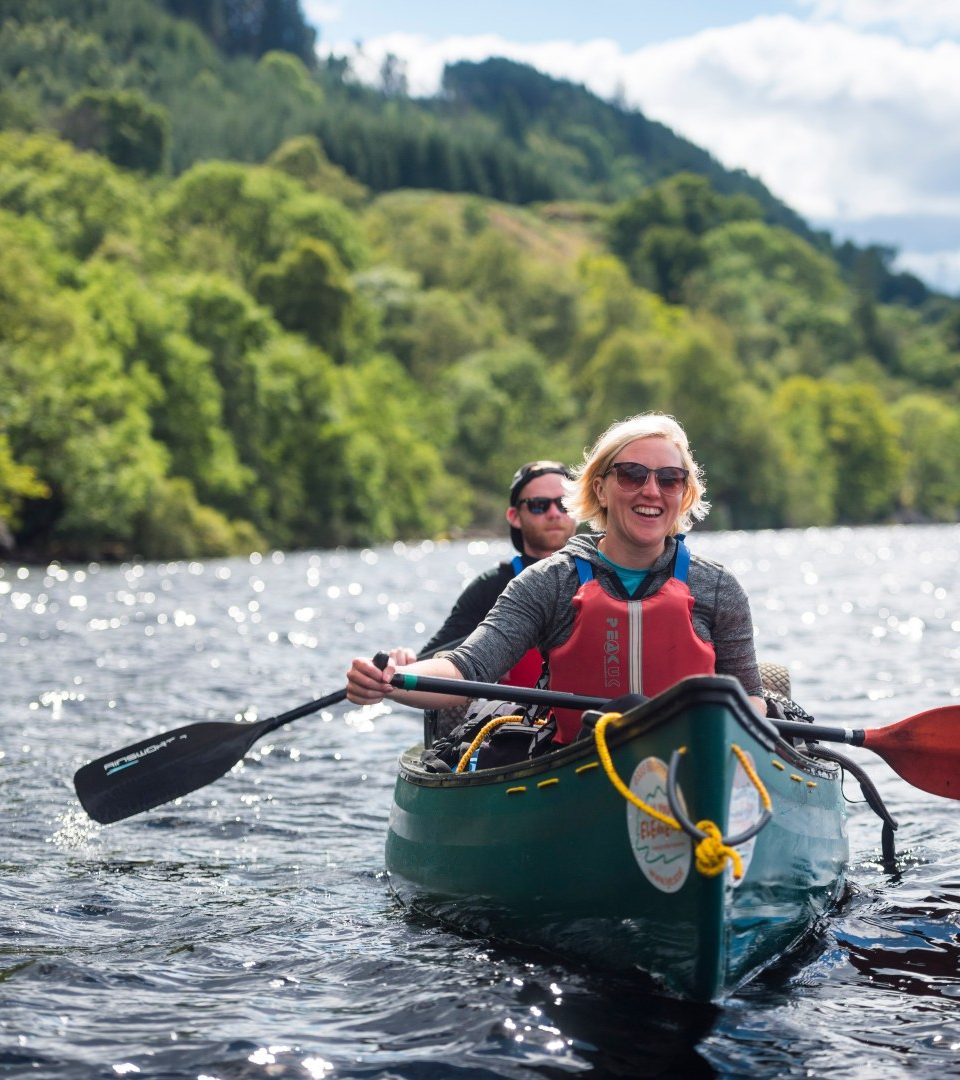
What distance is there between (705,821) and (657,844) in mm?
265

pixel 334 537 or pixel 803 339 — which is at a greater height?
pixel 803 339

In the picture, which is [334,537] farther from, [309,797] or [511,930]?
[511,930]

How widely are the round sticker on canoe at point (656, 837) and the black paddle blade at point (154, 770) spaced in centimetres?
320

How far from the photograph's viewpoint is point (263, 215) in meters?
79.1

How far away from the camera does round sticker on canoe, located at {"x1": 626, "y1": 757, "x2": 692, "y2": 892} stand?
5.34 metres

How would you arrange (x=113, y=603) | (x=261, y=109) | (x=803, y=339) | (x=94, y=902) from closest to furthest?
(x=94, y=902), (x=113, y=603), (x=803, y=339), (x=261, y=109)

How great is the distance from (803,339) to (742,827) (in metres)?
126

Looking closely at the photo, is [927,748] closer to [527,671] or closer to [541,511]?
[527,671]

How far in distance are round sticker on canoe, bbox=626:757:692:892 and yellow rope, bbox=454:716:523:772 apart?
5.57ft

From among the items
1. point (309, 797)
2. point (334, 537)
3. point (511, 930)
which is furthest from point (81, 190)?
point (511, 930)

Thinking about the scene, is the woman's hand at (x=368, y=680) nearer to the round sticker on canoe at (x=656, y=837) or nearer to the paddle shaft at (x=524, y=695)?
the paddle shaft at (x=524, y=695)

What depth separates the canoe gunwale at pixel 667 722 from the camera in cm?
518

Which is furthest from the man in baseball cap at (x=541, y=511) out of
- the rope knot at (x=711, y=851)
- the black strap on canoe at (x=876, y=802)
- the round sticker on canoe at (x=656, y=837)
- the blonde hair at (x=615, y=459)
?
the rope knot at (x=711, y=851)

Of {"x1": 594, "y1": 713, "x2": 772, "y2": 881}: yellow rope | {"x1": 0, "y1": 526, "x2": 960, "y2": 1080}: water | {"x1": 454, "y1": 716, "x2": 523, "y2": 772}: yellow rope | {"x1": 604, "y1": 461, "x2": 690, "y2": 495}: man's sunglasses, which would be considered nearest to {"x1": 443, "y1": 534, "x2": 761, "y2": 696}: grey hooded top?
{"x1": 604, "y1": 461, "x2": 690, "y2": 495}: man's sunglasses
